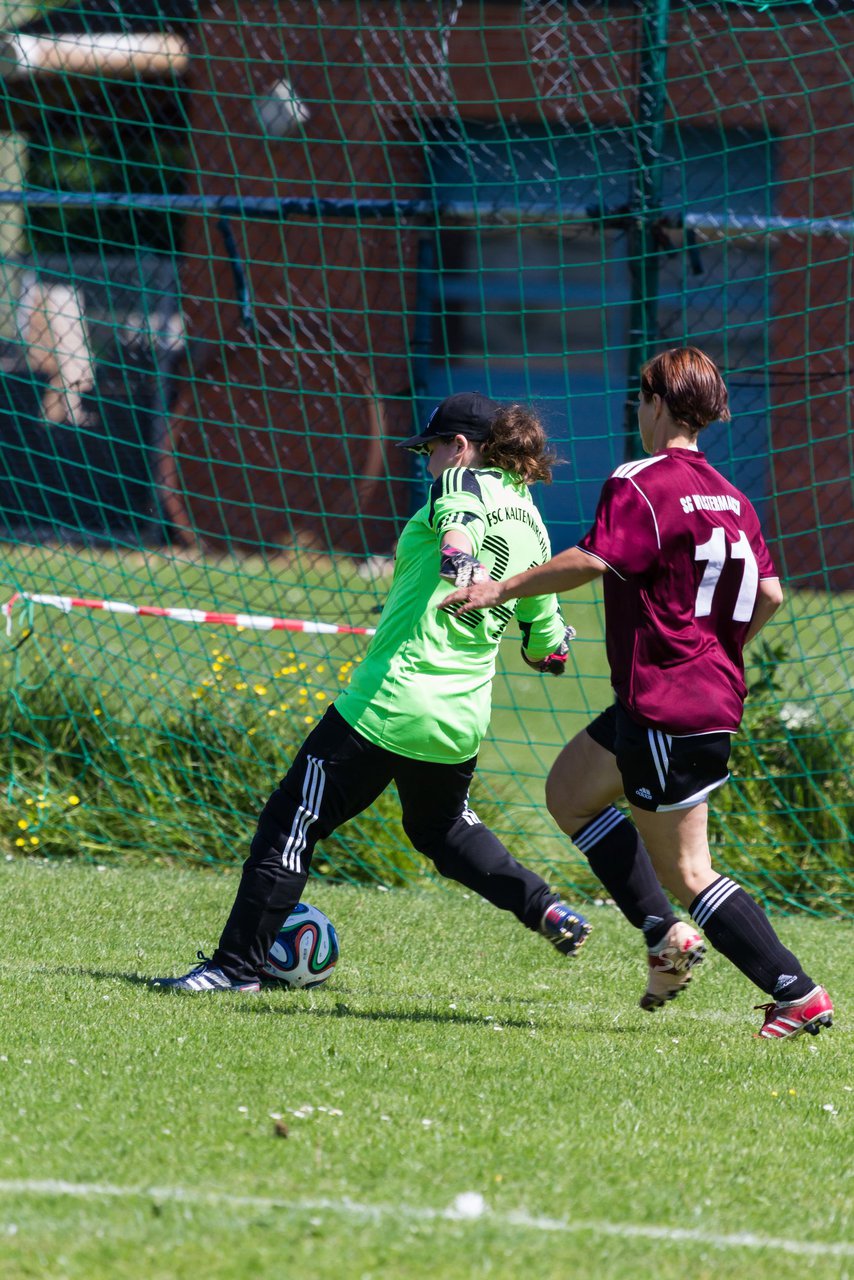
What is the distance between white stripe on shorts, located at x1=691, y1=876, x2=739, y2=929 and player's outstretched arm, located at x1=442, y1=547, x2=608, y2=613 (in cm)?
90

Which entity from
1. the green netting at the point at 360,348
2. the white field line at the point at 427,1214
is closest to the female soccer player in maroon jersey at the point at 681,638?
the green netting at the point at 360,348

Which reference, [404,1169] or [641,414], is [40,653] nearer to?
[641,414]

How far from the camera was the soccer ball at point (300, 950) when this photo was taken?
14.3 ft

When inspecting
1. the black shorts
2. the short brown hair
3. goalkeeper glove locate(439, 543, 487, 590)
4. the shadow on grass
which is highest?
the short brown hair

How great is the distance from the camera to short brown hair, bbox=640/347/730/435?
154 inches

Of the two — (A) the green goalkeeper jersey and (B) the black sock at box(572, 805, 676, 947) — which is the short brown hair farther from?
(B) the black sock at box(572, 805, 676, 947)

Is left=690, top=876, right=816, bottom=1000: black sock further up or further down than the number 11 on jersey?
further down

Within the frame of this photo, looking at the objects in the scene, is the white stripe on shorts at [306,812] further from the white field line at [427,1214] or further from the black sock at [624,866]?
the white field line at [427,1214]

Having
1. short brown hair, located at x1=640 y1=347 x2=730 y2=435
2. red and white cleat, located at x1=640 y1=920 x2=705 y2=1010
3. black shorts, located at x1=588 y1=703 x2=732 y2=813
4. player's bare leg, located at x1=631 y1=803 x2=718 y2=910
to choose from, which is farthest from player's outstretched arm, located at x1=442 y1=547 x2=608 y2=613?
red and white cleat, located at x1=640 y1=920 x2=705 y2=1010

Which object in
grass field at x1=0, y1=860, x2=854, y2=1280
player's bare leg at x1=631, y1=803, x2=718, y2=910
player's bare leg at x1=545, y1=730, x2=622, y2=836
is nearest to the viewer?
grass field at x1=0, y1=860, x2=854, y2=1280

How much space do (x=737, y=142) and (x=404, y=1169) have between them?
648 centimetres

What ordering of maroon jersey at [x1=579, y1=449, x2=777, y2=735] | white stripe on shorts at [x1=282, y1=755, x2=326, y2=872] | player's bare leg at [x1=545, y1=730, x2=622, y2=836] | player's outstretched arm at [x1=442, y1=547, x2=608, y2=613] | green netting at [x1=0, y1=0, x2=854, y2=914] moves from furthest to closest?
green netting at [x1=0, y1=0, x2=854, y2=914] → player's bare leg at [x1=545, y1=730, x2=622, y2=836] → white stripe on shorts at [x1=282, y1=755, x2=326, y2=872] → maroon jersey at [x1=579, y1=449, x2=777, y2=735] → player's outstretched arm at [x1=442, y1=547, x2=608, y2=613]

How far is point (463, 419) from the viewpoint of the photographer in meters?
4.14

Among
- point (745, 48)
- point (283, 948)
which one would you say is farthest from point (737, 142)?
point (283, 948)
